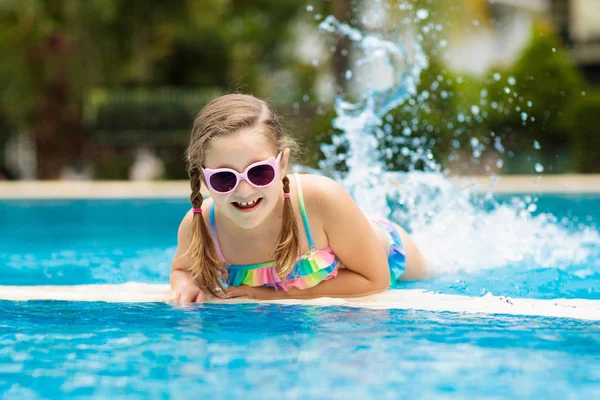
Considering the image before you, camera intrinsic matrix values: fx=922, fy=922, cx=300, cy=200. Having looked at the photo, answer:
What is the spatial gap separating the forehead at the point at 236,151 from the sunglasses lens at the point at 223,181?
63mm

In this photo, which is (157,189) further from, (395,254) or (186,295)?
(186,295)

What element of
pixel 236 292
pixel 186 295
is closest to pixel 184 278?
pixel 186 295

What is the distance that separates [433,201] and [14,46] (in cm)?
1388

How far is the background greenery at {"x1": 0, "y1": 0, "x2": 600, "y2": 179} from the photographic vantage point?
14836mm

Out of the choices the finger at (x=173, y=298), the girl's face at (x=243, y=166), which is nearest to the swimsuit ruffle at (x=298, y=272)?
the finger at (x=173, y=298)

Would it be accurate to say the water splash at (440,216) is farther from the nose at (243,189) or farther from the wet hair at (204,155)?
the nose at (243,189)

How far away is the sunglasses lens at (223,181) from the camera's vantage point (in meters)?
3.41

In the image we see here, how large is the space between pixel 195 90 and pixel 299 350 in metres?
15.6

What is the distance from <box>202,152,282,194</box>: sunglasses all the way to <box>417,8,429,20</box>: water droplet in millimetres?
11864

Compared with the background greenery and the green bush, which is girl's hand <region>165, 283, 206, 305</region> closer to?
the background greenery

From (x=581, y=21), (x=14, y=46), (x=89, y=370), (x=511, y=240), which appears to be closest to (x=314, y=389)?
(x=89, y=370)

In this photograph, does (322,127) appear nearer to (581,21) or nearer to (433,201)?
(433,201)

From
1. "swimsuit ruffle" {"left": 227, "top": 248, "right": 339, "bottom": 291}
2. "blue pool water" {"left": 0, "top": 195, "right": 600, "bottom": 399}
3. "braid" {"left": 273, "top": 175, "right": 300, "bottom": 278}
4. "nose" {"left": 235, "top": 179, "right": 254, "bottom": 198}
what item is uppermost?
"nose" {"left": 235, "top": 179, "right": 254, "bottom": 198}

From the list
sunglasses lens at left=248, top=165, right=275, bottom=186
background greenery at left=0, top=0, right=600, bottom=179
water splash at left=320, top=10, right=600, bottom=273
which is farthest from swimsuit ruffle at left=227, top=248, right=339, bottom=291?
background greenery at left=0, top=0, right=600, bottom=179
